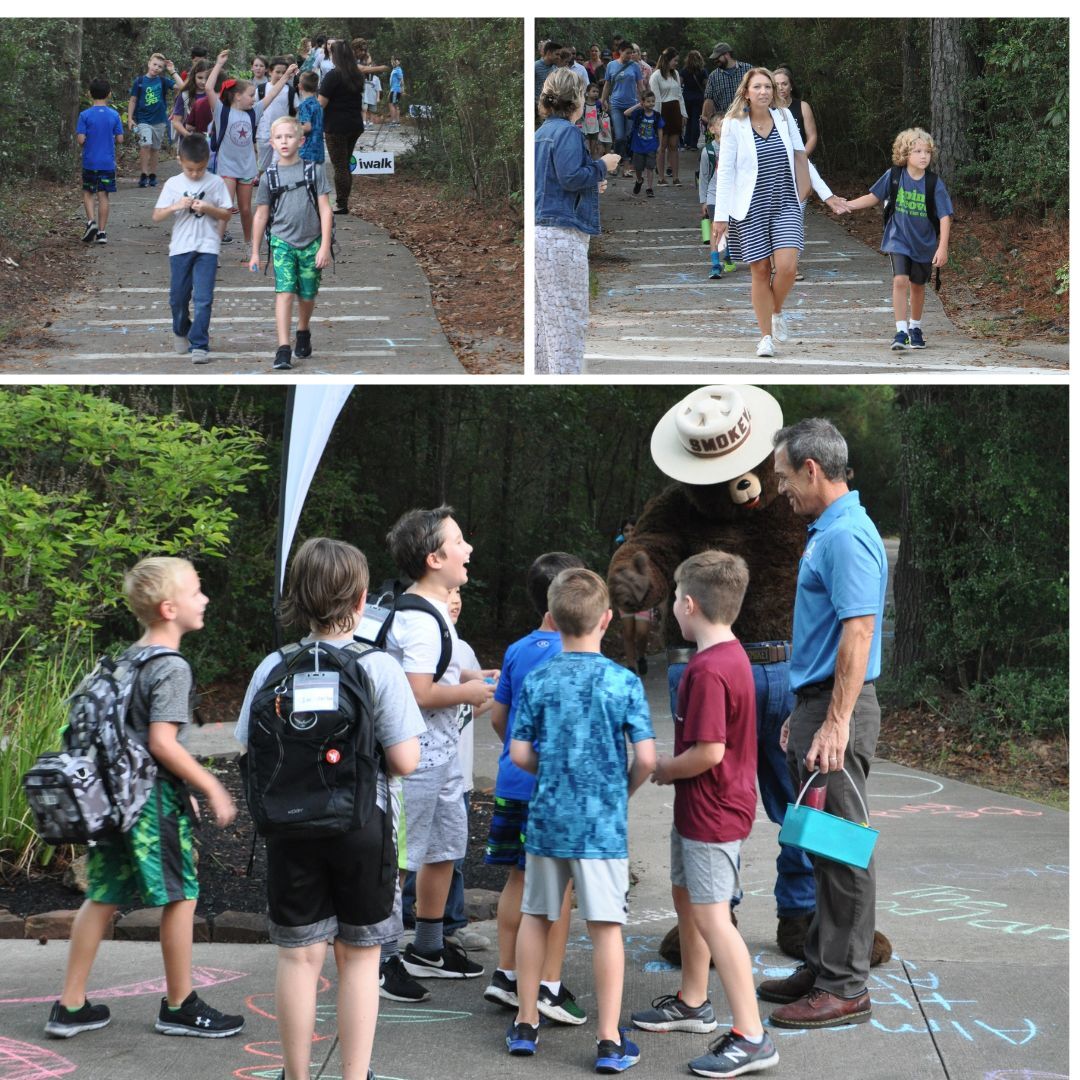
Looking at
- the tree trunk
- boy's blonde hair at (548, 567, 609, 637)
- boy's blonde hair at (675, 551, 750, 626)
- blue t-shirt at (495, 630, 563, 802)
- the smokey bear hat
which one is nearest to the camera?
boy's blonde hair at (548, 567, 609, 637)

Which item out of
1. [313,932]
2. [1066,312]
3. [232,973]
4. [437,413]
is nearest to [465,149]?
[1066,312]

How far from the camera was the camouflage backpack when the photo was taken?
3.61m

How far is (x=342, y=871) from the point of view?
329 centimetres

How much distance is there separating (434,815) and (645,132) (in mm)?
10381

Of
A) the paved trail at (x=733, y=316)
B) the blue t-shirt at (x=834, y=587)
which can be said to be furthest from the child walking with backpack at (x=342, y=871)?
the paved trail at (x=733, y=316)

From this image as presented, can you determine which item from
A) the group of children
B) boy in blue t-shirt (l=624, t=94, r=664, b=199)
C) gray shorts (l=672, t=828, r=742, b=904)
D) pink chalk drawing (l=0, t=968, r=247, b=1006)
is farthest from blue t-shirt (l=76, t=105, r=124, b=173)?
gray shorts (l=672, t=828, r=742, b=904)

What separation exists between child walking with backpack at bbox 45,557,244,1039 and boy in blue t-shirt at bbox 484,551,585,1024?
86cm

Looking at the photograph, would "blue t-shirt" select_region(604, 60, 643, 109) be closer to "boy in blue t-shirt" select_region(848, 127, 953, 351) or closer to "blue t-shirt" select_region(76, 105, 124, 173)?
"boy in blue t-shirt" select_region(848, 127, 953, 351)

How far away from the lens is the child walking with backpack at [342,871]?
10.6 ft

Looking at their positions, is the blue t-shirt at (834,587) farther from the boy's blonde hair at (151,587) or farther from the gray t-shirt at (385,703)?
the boy's blonde hair at (151,587)

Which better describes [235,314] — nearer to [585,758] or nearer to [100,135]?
[100,135]

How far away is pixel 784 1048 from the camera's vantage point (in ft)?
12.3

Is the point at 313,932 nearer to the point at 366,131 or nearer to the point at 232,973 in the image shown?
the point at 232,973

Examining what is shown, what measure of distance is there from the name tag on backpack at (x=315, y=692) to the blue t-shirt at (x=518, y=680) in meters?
0.81
